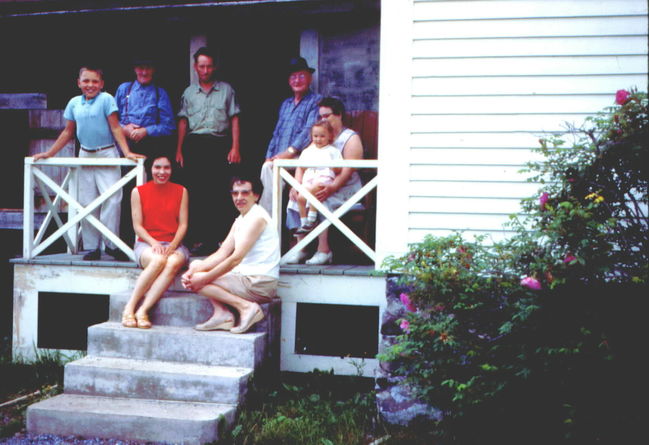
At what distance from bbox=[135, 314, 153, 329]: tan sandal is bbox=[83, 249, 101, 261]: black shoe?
1.22 metres

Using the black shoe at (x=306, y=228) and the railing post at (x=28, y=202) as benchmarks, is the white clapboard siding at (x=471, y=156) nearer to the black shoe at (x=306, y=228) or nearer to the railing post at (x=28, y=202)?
the black shoe at (x=306, y=228)

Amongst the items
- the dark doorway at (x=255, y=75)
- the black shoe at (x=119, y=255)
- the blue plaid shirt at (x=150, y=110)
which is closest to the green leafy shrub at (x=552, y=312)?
the black shoe at (x=119, y=255)

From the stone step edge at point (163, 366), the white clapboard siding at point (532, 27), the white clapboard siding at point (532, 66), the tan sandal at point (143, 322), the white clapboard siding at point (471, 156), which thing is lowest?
the stone step edge at point (163, 366)

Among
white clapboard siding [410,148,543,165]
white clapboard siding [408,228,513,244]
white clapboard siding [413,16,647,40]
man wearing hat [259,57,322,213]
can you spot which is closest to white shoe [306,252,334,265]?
man wearing hat [259,57,322,213]

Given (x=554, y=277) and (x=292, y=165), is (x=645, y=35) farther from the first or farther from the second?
(x=292, y=165)

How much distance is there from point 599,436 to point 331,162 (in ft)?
9.67

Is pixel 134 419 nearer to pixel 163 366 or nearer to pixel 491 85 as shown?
pixel 163 366

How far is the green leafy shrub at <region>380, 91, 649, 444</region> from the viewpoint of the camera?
3.93m

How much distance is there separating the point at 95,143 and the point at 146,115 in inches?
23.3

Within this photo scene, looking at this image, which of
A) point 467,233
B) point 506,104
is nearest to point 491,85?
point 506,104

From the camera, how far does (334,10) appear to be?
7.10 m

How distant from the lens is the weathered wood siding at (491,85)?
480cm

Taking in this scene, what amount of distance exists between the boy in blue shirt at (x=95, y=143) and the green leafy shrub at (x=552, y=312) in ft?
10.5

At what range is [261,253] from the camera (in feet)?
18.0
